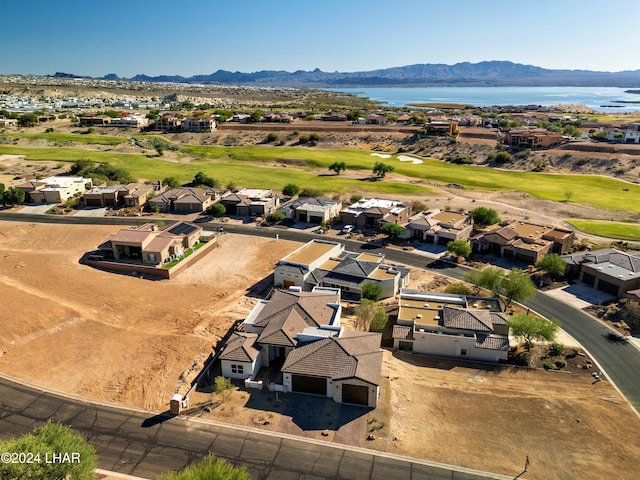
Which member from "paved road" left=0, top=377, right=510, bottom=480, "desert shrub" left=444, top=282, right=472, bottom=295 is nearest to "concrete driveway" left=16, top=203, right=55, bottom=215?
"paved road" left=0, top=377, right=510, bottom=480

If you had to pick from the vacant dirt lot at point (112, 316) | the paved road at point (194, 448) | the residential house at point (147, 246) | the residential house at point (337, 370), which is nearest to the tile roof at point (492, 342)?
the residential house at point (337, 370)

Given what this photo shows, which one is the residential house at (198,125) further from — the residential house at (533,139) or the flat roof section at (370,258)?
the flat roof section at (370,258)

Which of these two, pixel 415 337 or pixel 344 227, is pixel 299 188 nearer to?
pixel 344 227

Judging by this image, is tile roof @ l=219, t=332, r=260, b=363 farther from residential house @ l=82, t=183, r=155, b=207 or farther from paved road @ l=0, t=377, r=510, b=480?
residential house @ l=82, t=183, r=155, b=207

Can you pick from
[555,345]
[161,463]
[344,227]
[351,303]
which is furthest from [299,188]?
[161,463]

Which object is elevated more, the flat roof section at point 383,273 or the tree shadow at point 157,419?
the flat roof section at point 383,273

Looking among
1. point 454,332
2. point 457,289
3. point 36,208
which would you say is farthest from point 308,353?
point 36,208
